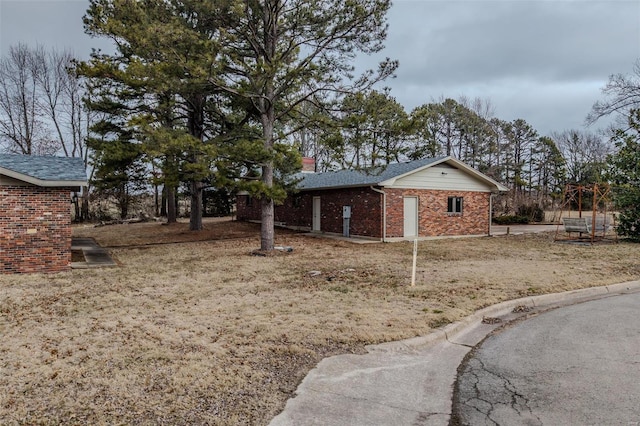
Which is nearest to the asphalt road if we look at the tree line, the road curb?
the road curb

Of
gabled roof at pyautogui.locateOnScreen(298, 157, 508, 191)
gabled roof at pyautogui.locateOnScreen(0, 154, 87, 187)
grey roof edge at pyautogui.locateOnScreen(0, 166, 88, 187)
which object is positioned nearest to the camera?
grey roof edge at pyautogui.locateOnScreen(0, 166, 88, 187)

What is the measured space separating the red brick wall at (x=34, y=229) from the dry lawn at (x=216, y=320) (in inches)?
25.5

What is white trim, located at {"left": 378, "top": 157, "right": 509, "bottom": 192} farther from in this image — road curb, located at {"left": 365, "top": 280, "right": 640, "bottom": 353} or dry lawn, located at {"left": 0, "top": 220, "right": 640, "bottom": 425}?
road curb, located at {"left": 365, "top": 280, "right": 640, "bottom": 353}

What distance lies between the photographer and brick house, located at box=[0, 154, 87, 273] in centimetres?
991

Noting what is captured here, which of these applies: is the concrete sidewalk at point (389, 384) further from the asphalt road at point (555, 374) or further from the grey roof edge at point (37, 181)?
the grey roof edge at point (37, 181)

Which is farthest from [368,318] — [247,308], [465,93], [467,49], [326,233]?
[465,93]

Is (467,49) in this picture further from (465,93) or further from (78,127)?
(78,127)

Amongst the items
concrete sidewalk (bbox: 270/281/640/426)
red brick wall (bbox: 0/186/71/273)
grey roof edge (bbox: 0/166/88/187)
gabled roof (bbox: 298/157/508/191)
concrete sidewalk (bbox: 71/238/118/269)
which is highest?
gabled roof (bbox: 298/157/508/191)

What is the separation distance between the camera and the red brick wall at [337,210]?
17766 mm

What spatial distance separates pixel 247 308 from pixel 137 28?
9171mm

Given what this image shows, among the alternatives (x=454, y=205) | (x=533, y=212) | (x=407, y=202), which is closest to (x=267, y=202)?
(x=407, y=202)

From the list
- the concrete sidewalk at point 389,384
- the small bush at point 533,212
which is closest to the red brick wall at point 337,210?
the concrete sidewalk at point 389,384

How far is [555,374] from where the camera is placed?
417 cm

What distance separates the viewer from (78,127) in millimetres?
30141
